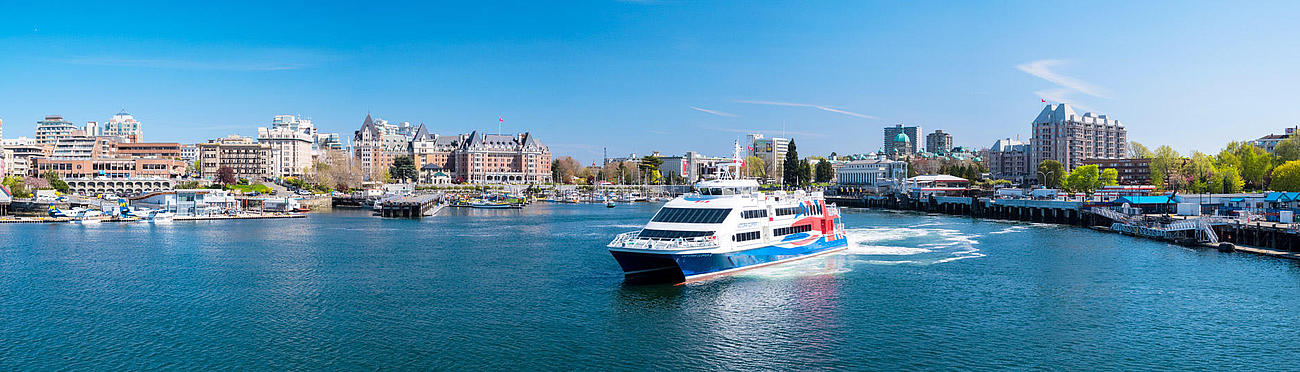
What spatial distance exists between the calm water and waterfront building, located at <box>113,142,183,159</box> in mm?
147175

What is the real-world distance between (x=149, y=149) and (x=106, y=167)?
23.8m

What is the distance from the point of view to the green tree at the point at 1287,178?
97438 millimetres

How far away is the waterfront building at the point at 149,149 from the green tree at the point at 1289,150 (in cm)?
21801

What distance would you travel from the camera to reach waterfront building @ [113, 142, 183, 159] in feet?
622

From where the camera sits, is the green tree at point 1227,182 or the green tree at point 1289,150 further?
the green tree at point 1289,150

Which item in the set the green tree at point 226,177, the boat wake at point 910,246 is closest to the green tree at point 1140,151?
the boat wake at point 910,246

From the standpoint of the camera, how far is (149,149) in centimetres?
19112

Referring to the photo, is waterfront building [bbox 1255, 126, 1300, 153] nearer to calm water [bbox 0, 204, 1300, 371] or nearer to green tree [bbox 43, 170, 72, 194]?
calm water [bbox 0, 204, 1300, 371]

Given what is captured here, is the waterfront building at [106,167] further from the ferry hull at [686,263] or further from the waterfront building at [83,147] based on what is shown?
the ferry hull at [686,263]

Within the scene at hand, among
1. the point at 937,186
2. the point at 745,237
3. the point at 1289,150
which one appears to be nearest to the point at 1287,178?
the point at 1289,150

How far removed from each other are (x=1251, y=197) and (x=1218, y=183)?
34.2m

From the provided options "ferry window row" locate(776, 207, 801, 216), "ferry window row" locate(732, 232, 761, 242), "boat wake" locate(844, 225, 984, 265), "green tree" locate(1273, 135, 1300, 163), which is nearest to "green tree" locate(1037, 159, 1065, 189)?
"green tree" locate(1273, 135, 1300, 163)

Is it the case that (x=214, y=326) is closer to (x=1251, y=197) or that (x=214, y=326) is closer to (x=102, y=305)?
(x=102, y=305)

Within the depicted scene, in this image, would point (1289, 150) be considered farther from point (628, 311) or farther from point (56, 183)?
point (56, 183)
